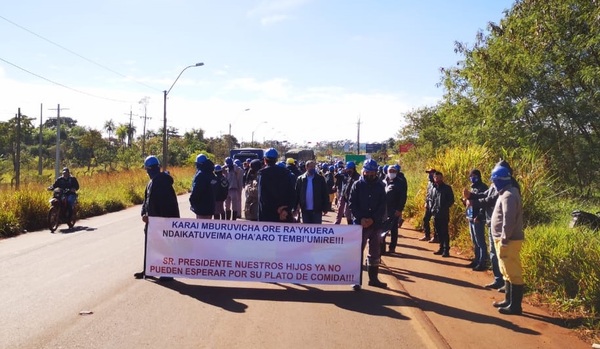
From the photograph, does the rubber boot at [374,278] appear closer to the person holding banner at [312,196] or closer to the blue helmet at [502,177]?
the person holding banner at [312,196]

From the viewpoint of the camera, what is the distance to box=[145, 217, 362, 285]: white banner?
716 cm

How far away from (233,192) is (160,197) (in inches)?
227

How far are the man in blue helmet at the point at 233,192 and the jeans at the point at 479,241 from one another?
255 inches

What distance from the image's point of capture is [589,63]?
14.1 m

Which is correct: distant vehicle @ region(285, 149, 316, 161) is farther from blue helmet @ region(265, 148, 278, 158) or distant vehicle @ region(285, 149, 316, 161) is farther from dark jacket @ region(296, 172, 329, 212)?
blue helmet @ region(265, 148, 278, 158)

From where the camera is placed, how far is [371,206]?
729 centimetres

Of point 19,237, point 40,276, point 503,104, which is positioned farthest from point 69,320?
point 503,104

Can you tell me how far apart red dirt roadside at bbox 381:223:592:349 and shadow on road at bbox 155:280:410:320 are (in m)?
0.44

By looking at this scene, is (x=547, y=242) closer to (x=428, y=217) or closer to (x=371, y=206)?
(x=371, y=206)

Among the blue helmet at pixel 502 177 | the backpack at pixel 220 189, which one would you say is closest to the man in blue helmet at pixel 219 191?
the backpack at pixel 220 189

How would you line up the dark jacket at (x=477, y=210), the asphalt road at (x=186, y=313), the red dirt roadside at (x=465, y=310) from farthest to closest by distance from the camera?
the dark jacket at (x=477, y=210) → the red dirt roadside at (x=465, y=310) → the asphalt road at (x=186, y=313)

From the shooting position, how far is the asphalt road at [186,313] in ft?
16.7

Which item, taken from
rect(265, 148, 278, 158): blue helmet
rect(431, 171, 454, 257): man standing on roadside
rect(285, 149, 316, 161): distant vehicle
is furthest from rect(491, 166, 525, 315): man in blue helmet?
rect(285, 149, 316, 161): distant vehicle

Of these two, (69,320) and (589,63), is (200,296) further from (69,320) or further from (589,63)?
(589,63)
